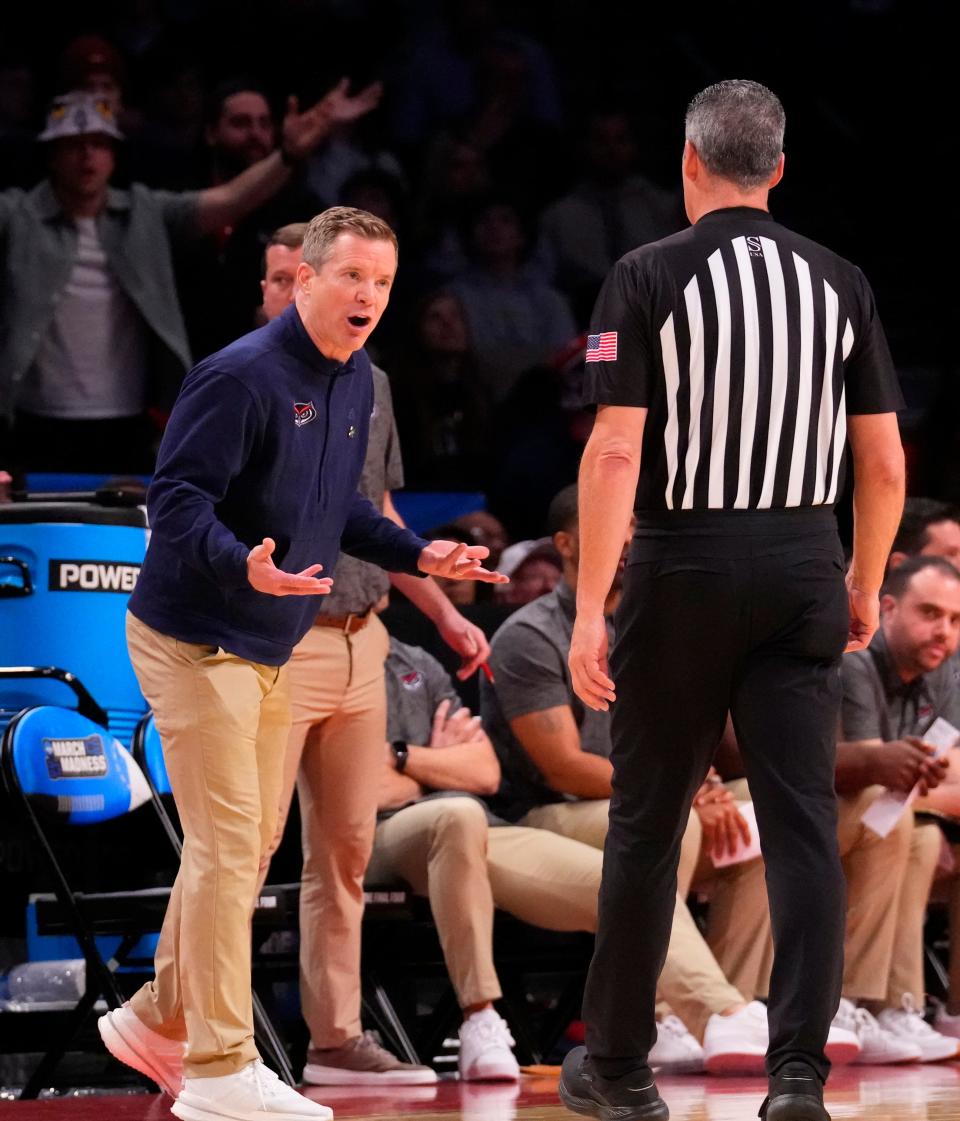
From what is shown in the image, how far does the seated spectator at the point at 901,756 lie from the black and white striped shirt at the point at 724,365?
6.94 feet

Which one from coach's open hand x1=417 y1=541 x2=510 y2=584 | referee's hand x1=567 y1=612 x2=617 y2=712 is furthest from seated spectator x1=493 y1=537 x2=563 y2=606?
referee's hand x1=567 y1=612 x2=617 y2=712

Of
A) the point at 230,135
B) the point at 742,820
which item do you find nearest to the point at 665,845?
the point at 742,820

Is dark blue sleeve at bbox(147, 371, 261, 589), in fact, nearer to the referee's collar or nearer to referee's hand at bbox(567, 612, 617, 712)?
referee's hand at bbox(567, 612, 617, 712)

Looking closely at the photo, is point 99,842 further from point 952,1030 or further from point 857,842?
point 952,1030

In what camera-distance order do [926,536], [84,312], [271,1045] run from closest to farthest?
1. [271,1045]
2. [926,536]
3. [84,312]

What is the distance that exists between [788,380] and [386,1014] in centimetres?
242

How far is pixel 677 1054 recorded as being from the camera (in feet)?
15.2

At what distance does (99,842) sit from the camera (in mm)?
4848

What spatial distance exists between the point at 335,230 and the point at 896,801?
2496mm

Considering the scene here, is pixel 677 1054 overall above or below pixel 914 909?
below

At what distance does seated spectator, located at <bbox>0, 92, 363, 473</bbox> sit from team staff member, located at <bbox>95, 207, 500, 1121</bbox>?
380cm

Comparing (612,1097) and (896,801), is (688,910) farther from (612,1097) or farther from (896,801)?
(612,1097)

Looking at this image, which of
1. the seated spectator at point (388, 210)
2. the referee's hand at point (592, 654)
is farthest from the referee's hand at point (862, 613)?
the seated spectator at point (388, 210)

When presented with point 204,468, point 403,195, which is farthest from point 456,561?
point 403,195
